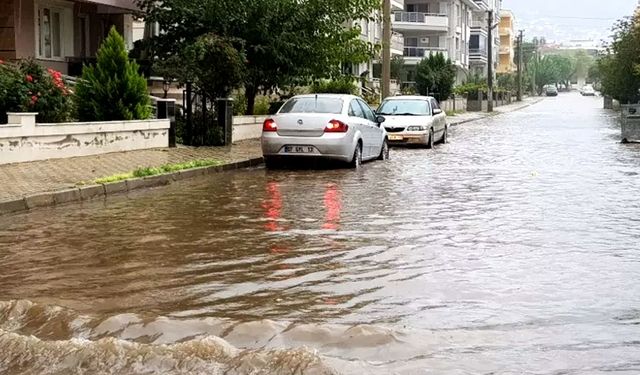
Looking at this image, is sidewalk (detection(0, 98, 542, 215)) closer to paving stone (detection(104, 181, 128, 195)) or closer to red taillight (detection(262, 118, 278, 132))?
paving stone (detection(104, 181, 128, 195))

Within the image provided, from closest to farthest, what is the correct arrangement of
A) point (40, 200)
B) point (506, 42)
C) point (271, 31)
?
point (40, 200) → point (271, 31) → point (506, 42)

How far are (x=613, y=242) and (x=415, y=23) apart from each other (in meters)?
73.5

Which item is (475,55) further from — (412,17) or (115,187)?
(115,187)

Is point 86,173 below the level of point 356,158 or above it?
below

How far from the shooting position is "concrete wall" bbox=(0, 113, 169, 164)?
15594 mm

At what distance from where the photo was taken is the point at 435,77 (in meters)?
55.1

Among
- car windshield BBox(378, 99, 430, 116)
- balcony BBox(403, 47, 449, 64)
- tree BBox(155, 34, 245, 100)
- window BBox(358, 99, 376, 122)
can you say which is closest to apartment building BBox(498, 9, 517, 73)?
balcony BBox(403, 47, 449, 64)

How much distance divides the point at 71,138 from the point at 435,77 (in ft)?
132

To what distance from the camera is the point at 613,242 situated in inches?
360

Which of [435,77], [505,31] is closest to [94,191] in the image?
[435,77]

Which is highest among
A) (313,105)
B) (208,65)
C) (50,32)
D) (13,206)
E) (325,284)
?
(50,32)

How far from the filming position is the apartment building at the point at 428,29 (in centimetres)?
8069

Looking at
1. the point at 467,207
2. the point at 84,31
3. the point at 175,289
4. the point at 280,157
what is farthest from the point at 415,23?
the point at 175,289

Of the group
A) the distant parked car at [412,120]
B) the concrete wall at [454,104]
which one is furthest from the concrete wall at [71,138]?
the concrete wall at [454,104]
